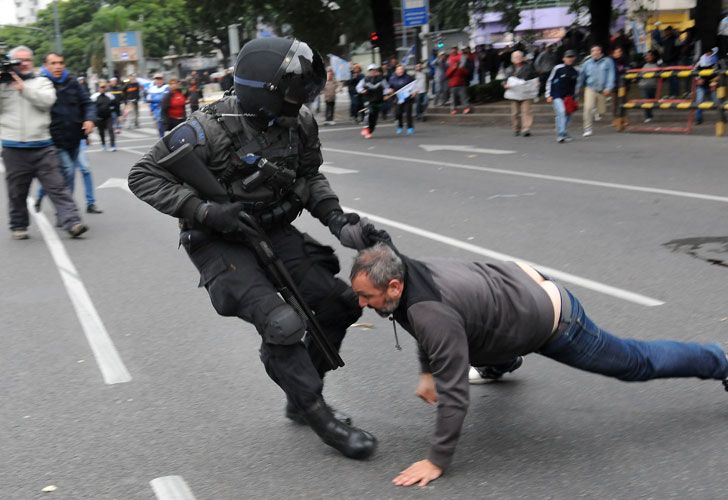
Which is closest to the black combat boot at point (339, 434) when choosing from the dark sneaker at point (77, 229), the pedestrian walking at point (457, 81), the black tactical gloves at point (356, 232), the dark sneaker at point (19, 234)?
the black tactical gloves at point (356, 232)

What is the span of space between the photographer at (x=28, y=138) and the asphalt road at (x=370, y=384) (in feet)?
1.54

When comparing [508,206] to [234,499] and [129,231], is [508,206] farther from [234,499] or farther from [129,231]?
[234,499]

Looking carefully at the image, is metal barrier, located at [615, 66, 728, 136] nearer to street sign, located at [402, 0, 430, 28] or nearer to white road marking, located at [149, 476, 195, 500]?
street sign, located at [402, 0, 430, 28]

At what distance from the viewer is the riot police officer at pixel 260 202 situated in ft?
13.4

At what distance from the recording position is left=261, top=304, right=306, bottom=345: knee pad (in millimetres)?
3986

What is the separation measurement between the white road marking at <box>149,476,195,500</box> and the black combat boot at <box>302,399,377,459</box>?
0.57m

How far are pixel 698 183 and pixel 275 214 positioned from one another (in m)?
8.45

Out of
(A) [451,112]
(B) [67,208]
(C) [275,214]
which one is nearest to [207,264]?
(C) [275,214]

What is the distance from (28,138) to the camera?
33.1 feet

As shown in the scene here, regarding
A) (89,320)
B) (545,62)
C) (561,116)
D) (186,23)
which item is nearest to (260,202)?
(89,320)

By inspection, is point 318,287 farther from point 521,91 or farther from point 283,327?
point 521,91

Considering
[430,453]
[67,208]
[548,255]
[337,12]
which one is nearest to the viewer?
[430,453]

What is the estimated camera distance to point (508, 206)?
10.8 meters

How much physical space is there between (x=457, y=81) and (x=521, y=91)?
743 cm
